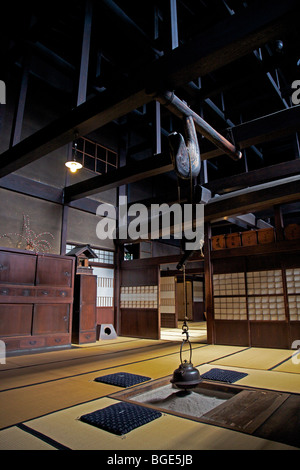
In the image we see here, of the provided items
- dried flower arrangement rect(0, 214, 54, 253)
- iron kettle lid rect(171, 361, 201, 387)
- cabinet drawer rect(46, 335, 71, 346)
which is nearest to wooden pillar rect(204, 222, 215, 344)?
cabinet drawer rect(46, 335, 71, 346)

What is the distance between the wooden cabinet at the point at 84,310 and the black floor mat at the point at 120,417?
4079mm

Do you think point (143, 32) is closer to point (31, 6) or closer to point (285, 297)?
point (31, 6)

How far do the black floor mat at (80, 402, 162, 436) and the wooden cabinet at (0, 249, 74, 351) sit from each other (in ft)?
10.8

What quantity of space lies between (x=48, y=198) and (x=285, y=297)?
5212 millimetres

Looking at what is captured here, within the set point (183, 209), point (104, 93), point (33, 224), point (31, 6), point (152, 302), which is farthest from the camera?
point (152, 302)

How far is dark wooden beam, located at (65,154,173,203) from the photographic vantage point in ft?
15.5

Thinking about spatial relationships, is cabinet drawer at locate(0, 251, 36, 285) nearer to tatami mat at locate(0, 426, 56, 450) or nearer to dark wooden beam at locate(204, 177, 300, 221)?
tatami mat at locate(0, 426, 56, 450)

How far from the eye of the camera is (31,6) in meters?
5.11

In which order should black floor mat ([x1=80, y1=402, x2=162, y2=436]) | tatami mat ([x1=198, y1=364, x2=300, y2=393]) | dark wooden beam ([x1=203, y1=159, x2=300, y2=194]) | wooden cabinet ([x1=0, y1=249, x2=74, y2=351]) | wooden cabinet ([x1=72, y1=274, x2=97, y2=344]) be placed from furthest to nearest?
wooden cabinet ([x1=72, y1=274, x2=97, y2=344]), dark wooden beam ([x1=203, y1=159, x2=300, y2=194]), wooden cabinet ([x1=0, y1=249, x2=74, y2=351]), tatami mat ([x1=198, y1=364, x2=300, y2=393]), black floor mat ([x1=80, y1=402, x2=162, y2=436])

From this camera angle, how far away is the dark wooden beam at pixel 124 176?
15.5ft

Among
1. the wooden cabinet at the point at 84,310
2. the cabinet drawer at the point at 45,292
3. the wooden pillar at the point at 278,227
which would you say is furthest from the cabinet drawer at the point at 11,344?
the wooden pillar at the point at 278,227

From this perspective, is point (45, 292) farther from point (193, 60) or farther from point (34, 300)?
point (193, 60)

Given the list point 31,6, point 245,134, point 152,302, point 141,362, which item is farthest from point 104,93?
point 152,302

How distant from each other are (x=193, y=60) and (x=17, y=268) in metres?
4.26
